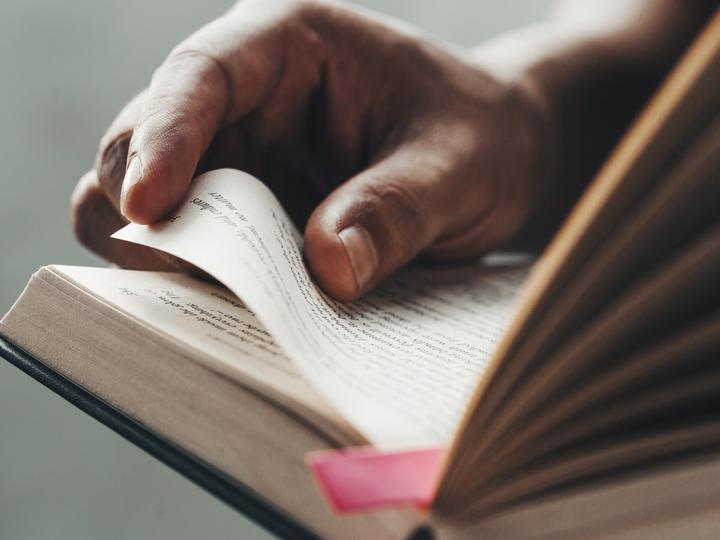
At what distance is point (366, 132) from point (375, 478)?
499 mm

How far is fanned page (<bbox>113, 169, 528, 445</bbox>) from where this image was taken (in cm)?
39

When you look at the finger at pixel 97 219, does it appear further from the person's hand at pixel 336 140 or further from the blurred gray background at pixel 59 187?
the blurred gray background at pixel 59 187

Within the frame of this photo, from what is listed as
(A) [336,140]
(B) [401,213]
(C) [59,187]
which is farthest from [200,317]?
(C) [59,187]

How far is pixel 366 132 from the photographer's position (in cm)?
77

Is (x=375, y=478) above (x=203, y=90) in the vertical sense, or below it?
below

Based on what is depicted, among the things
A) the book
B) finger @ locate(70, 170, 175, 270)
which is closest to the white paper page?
the book

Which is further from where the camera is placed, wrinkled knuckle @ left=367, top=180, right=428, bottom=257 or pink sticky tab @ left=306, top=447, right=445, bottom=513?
wrinkled knuckle @ left=367, top=180, right=428, bottom=257

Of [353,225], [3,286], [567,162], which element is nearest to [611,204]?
[353,225]

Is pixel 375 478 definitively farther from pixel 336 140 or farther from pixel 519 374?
pixel 336 140

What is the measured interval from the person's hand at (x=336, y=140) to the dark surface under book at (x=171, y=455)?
0.40 ft

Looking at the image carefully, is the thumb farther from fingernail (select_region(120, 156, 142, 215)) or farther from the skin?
fingernail (select_region(120, 156, 142, 215))

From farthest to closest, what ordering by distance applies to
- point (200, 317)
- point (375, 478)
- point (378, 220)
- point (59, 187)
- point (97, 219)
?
point (59, 187) → point (97, 219) → point (378, 220) → point (200, 317) → point (375, 478)

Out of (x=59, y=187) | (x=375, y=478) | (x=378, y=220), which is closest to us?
(x=375, y=478)

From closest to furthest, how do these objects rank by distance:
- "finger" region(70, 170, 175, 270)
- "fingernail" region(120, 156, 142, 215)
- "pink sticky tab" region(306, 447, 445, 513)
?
1. "pink sticky tab" region(306, 447, 445, 513)
2. "fingernail" region(120, 156, 142, 215)
3. "finger" region(70, 170, 175, 270)
